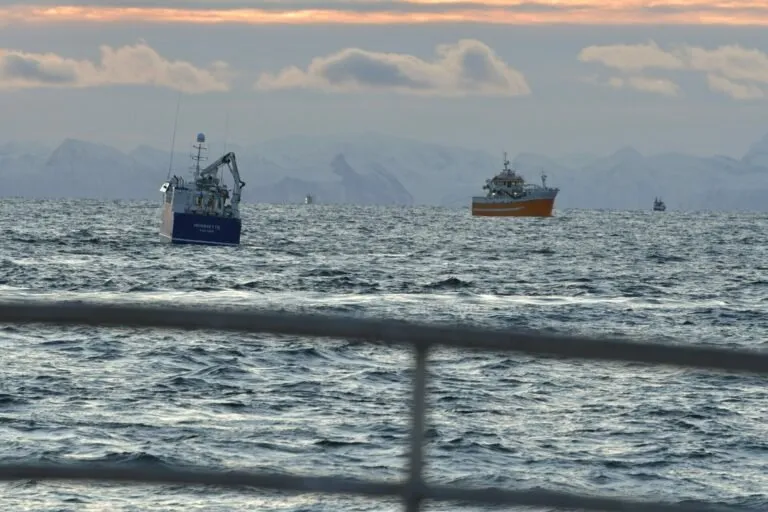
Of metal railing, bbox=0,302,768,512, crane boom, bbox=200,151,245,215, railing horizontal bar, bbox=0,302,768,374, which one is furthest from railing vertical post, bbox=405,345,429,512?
crane boom, bbox=200,151,245,215

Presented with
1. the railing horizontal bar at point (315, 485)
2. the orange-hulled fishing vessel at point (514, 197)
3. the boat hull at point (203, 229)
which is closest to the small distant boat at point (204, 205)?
the boat hull at point (203, 229)

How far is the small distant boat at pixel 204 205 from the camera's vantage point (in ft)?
222

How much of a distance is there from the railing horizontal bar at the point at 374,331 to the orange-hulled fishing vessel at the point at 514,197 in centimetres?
14150

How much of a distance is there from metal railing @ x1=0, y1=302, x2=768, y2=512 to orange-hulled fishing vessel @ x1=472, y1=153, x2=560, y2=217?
464ft

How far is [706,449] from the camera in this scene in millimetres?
15570

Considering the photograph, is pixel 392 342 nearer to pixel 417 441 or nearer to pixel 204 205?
pixel 417 441

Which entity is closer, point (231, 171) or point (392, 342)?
point (392, 342)

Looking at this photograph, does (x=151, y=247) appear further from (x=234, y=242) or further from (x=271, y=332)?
(x=271, y=332)

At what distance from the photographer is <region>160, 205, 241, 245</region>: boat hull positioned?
6850 centimetres

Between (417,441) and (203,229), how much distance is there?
66250mm

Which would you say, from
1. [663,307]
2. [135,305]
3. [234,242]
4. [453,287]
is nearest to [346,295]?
[453,287]

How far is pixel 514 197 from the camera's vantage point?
491ft

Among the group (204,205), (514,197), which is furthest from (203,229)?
(514,197)

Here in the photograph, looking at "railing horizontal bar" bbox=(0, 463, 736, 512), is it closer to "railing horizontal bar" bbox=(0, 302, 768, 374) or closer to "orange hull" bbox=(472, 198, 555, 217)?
"railing horizontal bar" bbox=(0, 302, 768, 374)
